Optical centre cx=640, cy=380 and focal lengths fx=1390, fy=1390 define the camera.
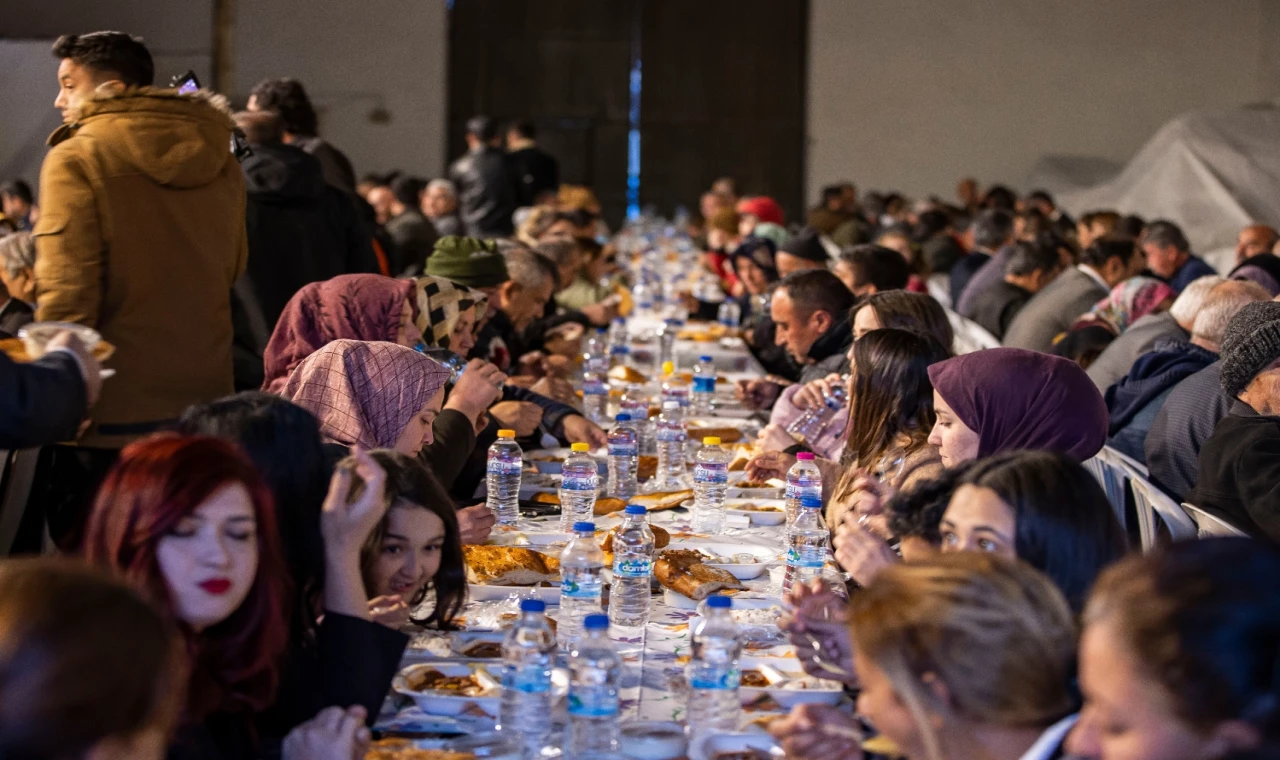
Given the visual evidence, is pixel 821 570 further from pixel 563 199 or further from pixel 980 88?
pixel 980 88

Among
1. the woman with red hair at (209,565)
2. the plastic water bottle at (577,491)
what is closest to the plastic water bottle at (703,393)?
the plastic water bottle at (577,491)

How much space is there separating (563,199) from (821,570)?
886cm

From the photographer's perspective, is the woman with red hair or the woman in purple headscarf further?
the woman in purple headscarf

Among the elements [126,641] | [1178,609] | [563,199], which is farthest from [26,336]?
[563,199]

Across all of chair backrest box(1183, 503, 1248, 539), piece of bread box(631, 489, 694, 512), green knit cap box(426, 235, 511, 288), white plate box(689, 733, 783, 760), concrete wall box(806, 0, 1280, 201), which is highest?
concrete wall box(806, 0, 1280, 201)

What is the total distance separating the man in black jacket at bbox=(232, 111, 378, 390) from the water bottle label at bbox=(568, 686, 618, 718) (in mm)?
2964

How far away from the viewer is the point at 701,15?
49.3 ft

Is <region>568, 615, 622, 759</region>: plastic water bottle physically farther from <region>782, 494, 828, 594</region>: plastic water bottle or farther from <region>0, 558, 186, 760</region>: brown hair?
<region>782, 494, 828, 594</region>: plastic water bottle

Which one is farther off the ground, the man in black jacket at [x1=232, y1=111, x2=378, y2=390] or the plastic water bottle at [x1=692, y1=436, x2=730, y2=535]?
the man in black jacket at [x1=232, y1=111, x2=378, y2=390]

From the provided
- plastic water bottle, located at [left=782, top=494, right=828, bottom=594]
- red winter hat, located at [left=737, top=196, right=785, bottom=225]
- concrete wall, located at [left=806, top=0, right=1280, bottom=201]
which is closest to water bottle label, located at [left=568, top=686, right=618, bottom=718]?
plastic water bottle, located at [left=782, top=494, right=828, bottom=594]

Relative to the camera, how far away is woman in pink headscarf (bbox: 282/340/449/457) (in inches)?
114

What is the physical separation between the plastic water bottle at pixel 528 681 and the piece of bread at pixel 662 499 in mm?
1297

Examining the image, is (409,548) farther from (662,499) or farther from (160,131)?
(160,131)

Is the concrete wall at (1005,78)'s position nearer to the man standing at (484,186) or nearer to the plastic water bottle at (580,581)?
the man standing at (484,186)
